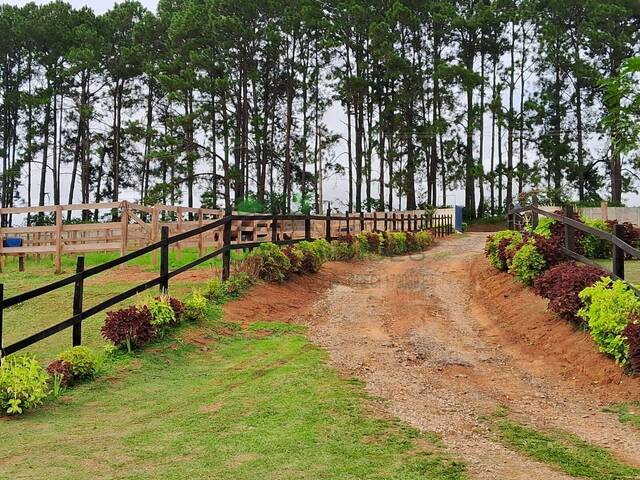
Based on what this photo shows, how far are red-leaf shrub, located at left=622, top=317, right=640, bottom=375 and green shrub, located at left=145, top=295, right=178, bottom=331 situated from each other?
17.1ft

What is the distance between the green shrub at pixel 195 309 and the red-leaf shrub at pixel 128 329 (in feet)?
2.77

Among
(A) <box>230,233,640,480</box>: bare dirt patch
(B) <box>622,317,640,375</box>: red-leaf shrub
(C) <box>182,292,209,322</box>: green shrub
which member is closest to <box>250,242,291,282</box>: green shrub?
(A) <box>230,233,640,480</box>: bare dirt patch

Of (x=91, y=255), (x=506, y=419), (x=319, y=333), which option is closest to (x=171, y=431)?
(x=506, y=419)

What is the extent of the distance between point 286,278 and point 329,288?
1.02m

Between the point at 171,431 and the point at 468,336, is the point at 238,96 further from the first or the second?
the point at 171,431

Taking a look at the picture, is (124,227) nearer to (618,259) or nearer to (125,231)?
(125,231)

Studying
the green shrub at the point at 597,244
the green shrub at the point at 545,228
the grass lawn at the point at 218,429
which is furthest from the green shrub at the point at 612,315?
the green shrub at the point at 597,244

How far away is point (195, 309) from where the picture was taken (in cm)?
831

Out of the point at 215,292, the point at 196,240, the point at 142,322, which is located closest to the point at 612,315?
the point at 142,322

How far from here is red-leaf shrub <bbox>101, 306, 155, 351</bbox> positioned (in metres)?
7.09

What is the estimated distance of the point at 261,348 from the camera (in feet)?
24.6

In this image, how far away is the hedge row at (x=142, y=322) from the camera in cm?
530

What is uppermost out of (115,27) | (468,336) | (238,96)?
(115,27)

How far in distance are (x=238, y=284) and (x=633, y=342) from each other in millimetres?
6134
